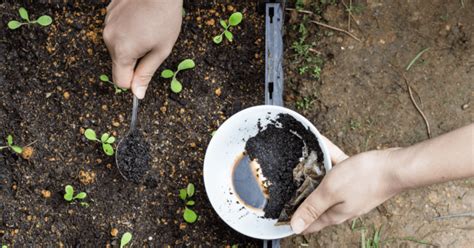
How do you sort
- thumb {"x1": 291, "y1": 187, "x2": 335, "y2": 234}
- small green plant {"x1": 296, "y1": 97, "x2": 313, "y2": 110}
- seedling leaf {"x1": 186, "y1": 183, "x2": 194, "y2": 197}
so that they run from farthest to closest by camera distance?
small green plant {"x1": 296, "y1": 97, "x2": 313, "y2": 110}, seedling leaf {"x1": 186, "y1": 183, "x2": 194, "y2": 197}, thumb {"x1": 291, "y1": 187, "x2": 335, "y2": 234}

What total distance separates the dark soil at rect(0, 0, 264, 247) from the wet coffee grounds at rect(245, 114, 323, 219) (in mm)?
127


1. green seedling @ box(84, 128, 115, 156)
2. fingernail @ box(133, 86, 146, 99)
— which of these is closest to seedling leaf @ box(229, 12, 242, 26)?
fingernail @ box(133, 86, 146, 99)

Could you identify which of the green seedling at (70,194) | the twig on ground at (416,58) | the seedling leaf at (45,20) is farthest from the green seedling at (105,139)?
the twig on ground at (416,58)

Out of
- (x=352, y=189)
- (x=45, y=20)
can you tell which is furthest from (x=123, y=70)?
(x=352, y=189)

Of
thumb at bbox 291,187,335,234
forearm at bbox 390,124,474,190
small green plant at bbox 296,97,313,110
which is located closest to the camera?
forearm at bbox 390,124,474,190

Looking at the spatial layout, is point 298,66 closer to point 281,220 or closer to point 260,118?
point 260,118

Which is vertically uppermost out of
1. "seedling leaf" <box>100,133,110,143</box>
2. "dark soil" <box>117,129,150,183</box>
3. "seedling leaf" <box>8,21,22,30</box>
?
"seedling leaf" <box>8,21,22,30</box>

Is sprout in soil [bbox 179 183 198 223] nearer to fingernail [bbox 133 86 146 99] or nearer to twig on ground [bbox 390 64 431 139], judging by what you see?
fingernail [bbox 133 86 146 99]

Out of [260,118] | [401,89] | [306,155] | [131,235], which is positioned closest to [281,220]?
[306,155]

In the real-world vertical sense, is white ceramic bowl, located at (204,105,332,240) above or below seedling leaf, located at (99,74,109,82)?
below

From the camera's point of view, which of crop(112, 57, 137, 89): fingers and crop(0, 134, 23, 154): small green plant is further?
crop(0, 134, 23, 154): small green plant

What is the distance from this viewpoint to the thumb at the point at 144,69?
4.45 feet

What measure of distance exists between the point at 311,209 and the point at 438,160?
32 centimetres

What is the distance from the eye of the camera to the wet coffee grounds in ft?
5.23
